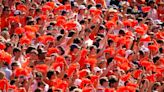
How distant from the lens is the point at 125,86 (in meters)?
7.79

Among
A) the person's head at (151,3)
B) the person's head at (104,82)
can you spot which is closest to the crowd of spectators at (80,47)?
the person's head at (104,82)

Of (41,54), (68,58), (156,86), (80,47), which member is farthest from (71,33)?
(156,86)

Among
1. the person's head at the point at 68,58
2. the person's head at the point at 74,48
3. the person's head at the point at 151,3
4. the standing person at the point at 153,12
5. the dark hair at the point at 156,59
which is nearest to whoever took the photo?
the person's head at the point at 68,58

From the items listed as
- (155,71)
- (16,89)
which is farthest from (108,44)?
(16,89)

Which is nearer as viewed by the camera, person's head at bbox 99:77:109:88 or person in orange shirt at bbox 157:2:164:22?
person's head at bbox 99:77:109:88

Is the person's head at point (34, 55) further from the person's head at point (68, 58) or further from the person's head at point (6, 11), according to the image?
the person's head at point (6, 11)

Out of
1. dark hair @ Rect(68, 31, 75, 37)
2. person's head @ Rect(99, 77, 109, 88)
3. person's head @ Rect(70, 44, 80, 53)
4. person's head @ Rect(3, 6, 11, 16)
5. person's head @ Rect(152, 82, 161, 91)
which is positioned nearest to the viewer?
person's head @ Rect(99, 77, 109, 88)

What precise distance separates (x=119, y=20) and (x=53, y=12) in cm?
115

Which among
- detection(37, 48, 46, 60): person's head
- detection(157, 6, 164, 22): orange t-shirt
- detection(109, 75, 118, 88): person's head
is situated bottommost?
detection(157, 6, 164, 22): orange t-shirt

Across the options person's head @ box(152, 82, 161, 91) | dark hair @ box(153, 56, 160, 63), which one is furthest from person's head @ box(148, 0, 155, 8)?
person's head @ box(152, 82, 161, 91)

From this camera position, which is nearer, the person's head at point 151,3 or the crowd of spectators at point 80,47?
the crowd of spectators at point 80,47

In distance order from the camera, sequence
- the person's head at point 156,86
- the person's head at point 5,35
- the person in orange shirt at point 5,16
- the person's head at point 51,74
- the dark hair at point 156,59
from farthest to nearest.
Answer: the person in orange shirt at point 5,16, the dark hair at point 156,59, the person's head at point 5,35, the person's head at point 156,86, the person's head at point 51,74

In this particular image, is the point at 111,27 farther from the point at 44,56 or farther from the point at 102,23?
the point at 44,56

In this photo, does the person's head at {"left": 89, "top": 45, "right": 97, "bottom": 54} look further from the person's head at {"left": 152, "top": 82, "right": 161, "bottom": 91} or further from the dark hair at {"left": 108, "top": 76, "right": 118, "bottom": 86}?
the person's head at {"left": 152, "top": 82, "right": 161, "bottom": 91}
